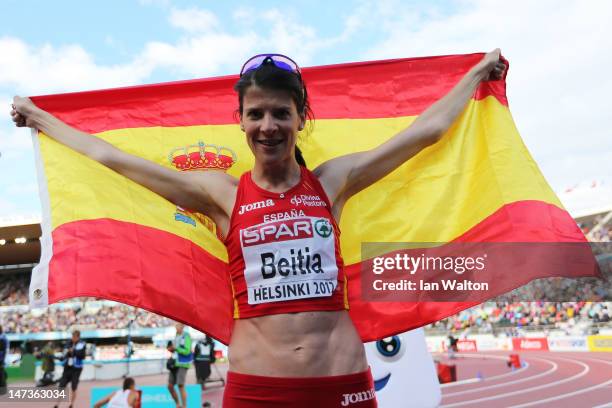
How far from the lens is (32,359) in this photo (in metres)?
21.8

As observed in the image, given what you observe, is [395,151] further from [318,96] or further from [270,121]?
[318,96]

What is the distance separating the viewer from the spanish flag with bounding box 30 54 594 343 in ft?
11.7

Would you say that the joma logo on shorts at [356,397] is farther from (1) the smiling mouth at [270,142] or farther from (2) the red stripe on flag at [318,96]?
(2) the red stripe on flag at [318,96]

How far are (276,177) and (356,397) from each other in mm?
1067

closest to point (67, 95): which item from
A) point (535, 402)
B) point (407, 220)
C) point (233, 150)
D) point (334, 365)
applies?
point (233, 150)

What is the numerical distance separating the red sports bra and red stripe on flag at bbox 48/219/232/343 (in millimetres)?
972

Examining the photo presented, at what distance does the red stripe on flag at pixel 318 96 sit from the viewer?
4020 mm

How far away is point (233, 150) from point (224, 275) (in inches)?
35.5

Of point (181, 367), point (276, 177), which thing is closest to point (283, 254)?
point (276, 177)

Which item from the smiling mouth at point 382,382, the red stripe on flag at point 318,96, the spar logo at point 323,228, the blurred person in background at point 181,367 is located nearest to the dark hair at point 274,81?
the spar logo at point 323,228

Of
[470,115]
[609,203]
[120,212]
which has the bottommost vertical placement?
[120,212]

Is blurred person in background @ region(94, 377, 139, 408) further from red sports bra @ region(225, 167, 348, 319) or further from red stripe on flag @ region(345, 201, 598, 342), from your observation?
red sports bra @ region(225, 167, 348, 319)

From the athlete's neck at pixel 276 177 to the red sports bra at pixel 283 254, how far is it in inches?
1.8

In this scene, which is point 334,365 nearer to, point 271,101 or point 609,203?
point 271,101
